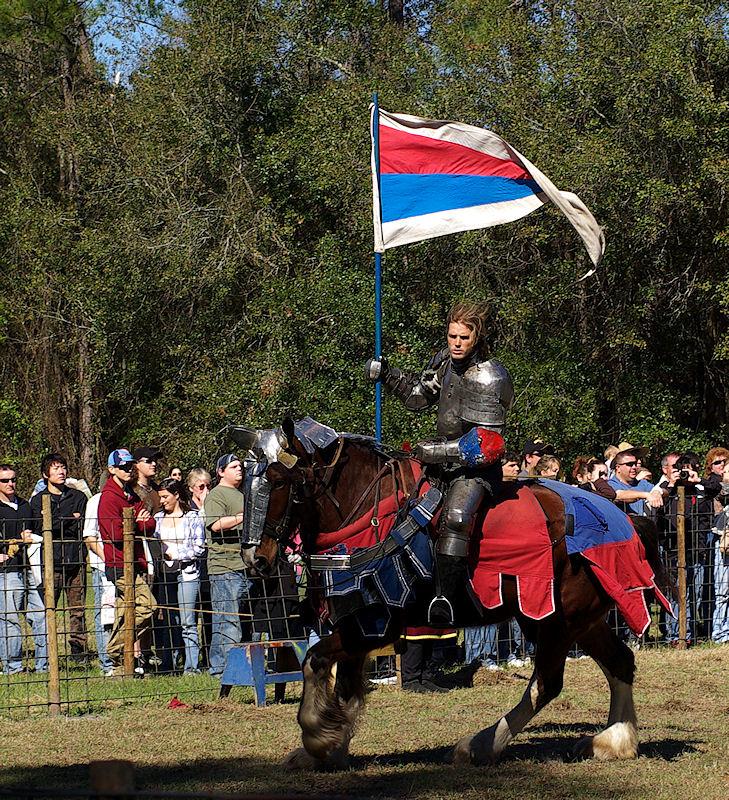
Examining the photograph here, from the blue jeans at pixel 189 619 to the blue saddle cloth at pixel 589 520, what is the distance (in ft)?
14.5

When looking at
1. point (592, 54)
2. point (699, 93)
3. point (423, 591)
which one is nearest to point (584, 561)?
point (423, 591)

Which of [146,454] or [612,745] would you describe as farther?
[146,454]

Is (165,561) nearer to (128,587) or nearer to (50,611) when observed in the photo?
(128,587)

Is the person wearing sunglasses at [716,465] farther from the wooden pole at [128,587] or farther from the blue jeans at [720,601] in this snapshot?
the wooden pole at [128,587]

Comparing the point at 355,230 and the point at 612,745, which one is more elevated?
the point at 355,230

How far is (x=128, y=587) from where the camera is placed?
33.3 ft

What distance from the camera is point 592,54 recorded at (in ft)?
68.5

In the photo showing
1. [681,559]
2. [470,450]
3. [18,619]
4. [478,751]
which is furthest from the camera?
[681,559]

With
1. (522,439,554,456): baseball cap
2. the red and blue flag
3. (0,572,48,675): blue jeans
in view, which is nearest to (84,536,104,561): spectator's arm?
(0,572,48,675): blue jeans

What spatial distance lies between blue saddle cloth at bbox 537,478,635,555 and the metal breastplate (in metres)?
0.77

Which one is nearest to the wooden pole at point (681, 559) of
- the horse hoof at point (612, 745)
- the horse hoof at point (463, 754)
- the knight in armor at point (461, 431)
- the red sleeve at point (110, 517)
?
the red sleeve at point (110, 517)

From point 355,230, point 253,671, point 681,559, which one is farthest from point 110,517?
point 355,230

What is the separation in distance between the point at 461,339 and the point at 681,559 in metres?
7.21

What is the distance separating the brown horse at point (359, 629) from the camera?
675 cm
